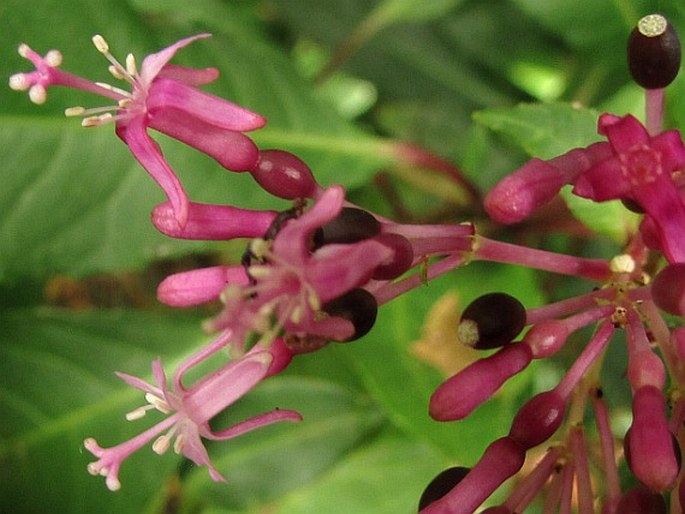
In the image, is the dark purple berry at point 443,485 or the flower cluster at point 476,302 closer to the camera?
the flower cluster at point 476,302

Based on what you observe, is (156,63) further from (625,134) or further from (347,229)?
(625,134)

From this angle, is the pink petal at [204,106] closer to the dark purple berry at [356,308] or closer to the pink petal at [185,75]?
the pink petal at [185,75]

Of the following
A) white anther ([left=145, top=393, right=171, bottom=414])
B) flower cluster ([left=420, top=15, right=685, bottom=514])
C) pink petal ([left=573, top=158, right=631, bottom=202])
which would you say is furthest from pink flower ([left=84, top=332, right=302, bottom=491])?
pink petal ([left=573, top=158, right=631, bottom=202])

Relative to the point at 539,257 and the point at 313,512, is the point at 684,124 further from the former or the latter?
the point at 313,512

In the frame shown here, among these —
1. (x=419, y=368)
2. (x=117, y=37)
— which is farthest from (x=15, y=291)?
(x=419, y=368)

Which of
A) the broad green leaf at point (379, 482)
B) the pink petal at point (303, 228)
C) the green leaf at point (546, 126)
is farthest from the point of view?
the broad green leaf at point (379, 482)

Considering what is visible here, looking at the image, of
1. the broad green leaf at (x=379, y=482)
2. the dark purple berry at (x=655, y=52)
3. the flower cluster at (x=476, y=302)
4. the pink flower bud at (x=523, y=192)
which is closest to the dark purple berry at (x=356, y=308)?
the flower cluster at (x=476, y=302)

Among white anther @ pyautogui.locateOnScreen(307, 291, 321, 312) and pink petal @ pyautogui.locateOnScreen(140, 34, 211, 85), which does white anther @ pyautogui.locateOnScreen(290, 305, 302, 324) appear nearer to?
white anther @ pyautogui.locateOnScreen(307, 291, 321, 312)

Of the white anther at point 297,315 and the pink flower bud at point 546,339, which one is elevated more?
the pink flower bud at point 546,339

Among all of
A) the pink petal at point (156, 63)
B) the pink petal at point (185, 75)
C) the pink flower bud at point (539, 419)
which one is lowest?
the pink flower bud at point (539, 419)
